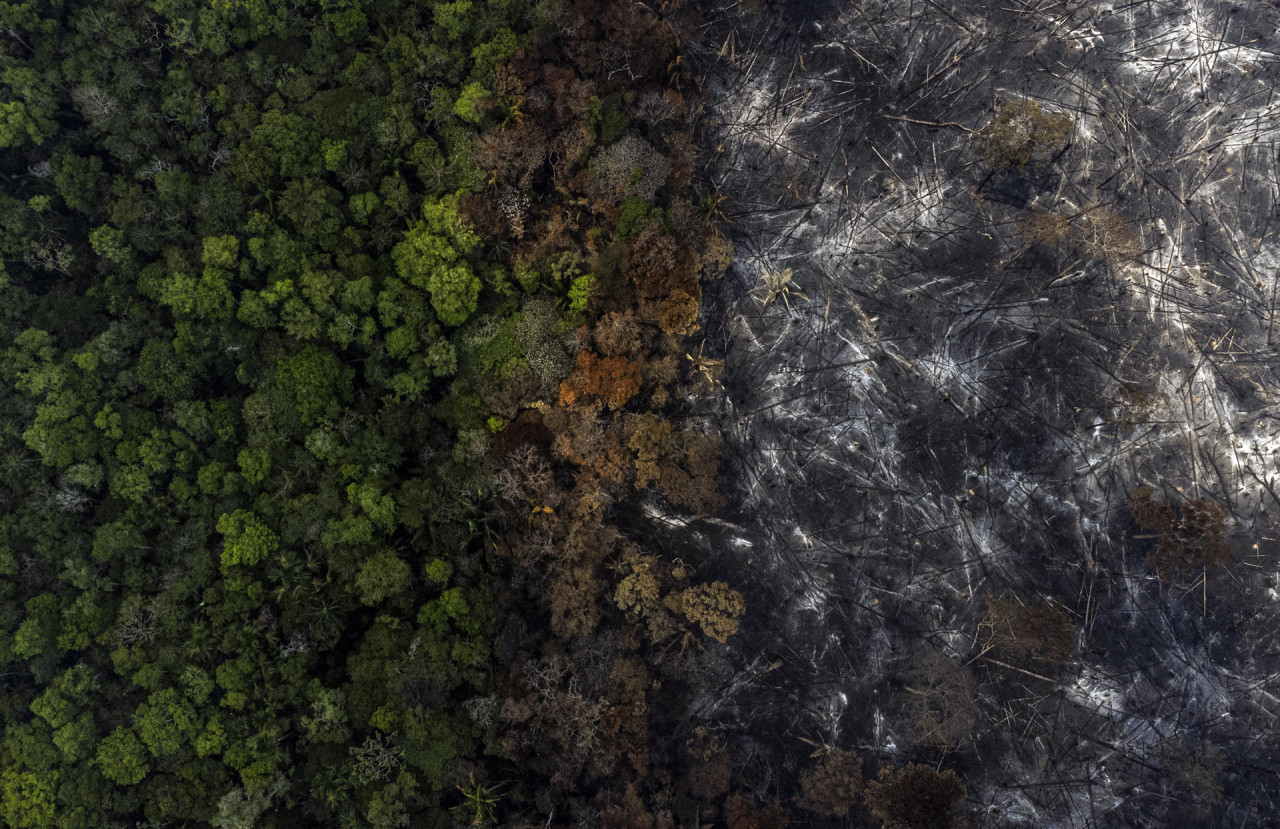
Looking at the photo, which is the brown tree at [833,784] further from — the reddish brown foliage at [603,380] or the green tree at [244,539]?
the green tree at [244,539]

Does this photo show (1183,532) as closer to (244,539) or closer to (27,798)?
(244,539)

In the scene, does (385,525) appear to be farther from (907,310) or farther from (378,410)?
(907,310)

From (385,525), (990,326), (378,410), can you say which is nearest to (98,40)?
(378,410)

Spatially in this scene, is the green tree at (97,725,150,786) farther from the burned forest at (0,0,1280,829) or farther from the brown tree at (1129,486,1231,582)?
the brown tree at (1129,486,1231,582)

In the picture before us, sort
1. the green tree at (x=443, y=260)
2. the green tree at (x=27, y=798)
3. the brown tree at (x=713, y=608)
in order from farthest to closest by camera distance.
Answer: the brown tree at (x=713, y=608) < the green tree at (x=443, y=260) < the green tree at (x=27, y=798)

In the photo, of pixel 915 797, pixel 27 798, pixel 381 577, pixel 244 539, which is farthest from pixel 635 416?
pixel 27 798

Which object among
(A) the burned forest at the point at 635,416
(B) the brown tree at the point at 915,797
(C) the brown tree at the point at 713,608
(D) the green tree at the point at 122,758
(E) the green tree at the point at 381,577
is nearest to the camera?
(D) the green tree at the point at 122,758

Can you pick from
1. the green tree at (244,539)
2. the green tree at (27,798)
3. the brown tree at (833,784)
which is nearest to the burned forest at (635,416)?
the green tree at (244,539)

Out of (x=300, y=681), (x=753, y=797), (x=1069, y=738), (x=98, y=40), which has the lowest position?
(x=753, y=797)
